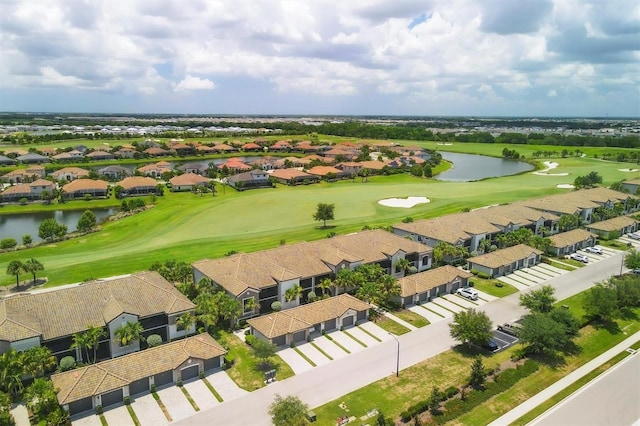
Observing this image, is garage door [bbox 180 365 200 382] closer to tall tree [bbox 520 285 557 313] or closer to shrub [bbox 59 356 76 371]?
shrub [bbox 59 356 76 371]

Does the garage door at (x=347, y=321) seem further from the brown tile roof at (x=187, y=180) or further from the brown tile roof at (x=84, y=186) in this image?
the brown tile roof at (x=84, y=186)

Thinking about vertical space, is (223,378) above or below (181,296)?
below

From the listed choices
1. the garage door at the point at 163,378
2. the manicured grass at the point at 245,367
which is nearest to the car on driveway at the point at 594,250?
the manicured grass at the point at 245,367

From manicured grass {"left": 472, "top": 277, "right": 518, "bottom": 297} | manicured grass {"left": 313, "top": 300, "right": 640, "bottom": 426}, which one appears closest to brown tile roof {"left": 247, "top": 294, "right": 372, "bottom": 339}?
manicured grass {"left": 313, "top": 300, "right": 640, "bottom": 426}

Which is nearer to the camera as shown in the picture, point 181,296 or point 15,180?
point 181,296

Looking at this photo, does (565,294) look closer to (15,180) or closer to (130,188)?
(130,188)

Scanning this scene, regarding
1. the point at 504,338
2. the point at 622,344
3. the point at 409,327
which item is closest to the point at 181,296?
the point at 409,327

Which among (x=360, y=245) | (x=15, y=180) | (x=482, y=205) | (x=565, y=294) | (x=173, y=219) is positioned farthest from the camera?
(x=15, y=180)

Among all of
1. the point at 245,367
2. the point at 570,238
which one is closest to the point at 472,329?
the point at 245,367
